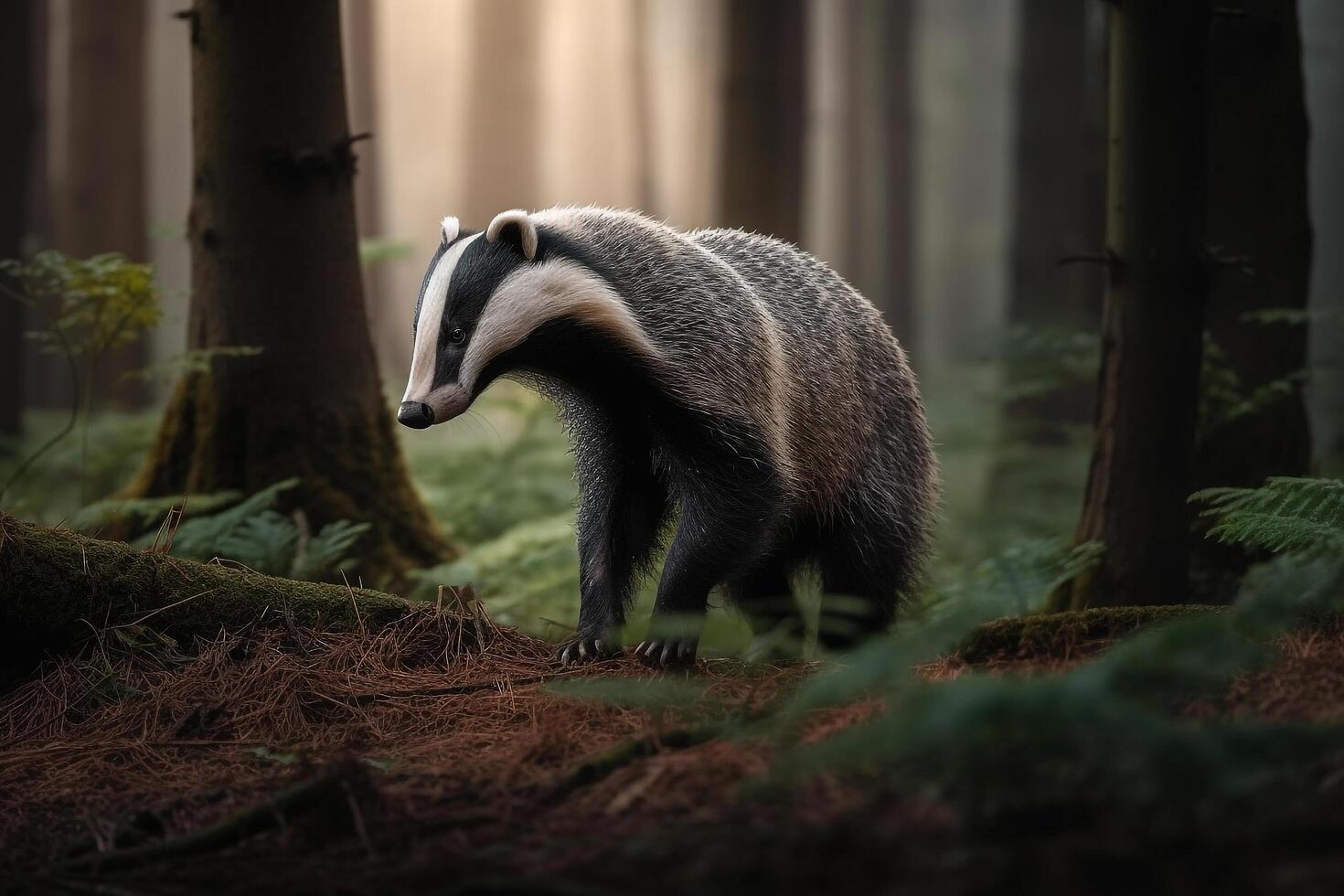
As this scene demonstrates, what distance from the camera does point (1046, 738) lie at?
210 centimetres

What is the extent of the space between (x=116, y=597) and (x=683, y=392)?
213 cm

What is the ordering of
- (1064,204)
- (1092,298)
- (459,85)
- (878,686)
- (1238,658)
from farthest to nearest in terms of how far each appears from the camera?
(459,85) → (1064,204) → (1092,298) → (878,686) → (1238,658)

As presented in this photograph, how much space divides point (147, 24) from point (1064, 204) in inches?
523

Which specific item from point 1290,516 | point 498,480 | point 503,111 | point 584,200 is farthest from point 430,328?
point 584,200

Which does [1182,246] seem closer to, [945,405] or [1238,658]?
[1238,658]

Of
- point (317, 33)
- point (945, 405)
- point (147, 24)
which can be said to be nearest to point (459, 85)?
point (147, 24)

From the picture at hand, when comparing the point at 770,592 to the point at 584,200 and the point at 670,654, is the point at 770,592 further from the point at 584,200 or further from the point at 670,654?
the point at 584,200

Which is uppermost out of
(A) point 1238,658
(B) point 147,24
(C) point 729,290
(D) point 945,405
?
(B) point 147,24

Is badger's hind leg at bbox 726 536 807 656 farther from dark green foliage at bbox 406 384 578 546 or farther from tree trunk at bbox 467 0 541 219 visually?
tree trunk at bbox 467 0 541 219

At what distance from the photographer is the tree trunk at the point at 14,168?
12.4m

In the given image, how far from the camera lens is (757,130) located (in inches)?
497

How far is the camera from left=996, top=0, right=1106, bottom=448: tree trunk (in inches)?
588

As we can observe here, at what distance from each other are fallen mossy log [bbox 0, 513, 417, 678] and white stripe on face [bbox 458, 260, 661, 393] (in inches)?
38.4

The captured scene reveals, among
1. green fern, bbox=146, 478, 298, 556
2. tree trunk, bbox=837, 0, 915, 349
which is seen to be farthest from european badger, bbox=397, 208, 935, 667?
tree trunk, bbox=837, 0, 915, 349
